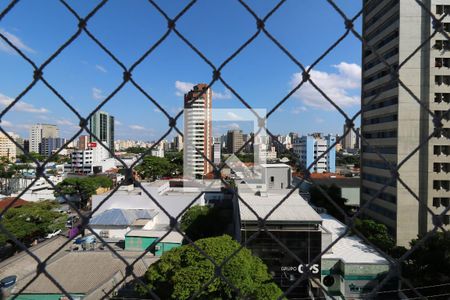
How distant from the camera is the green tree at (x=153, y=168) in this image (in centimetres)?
1728

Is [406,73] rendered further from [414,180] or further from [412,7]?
[414,180]

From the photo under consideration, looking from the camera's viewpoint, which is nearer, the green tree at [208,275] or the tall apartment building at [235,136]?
the tall apartment building at [235,136]

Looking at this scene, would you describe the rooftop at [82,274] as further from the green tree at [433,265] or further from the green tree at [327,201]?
the green tree at [327,201]

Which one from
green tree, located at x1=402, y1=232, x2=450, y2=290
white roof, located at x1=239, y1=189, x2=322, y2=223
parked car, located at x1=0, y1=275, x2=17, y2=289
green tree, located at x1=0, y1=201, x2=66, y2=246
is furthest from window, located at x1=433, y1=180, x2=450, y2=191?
green tree, located at x1=0, y1=201, x2=66, y2=246

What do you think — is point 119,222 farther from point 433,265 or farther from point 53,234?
point 433,265

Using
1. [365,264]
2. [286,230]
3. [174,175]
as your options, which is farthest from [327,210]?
[174,175]

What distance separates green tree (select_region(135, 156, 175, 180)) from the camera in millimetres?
17281

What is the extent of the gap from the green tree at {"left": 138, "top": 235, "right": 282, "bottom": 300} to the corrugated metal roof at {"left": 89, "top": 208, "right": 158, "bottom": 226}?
5.18 metres

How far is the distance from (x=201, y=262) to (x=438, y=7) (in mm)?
8485

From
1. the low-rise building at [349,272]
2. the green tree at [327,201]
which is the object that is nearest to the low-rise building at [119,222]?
the low-rise building at [349,272]

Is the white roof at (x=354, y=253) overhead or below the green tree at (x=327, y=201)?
below

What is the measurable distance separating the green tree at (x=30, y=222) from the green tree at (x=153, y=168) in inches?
325

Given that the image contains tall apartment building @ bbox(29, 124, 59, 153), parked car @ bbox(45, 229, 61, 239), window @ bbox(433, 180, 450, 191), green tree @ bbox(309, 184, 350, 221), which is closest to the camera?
window @ bbox(433, 180, 450, 191)

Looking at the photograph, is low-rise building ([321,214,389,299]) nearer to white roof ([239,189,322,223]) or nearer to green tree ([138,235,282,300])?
white roof ([239,189,322,223])
